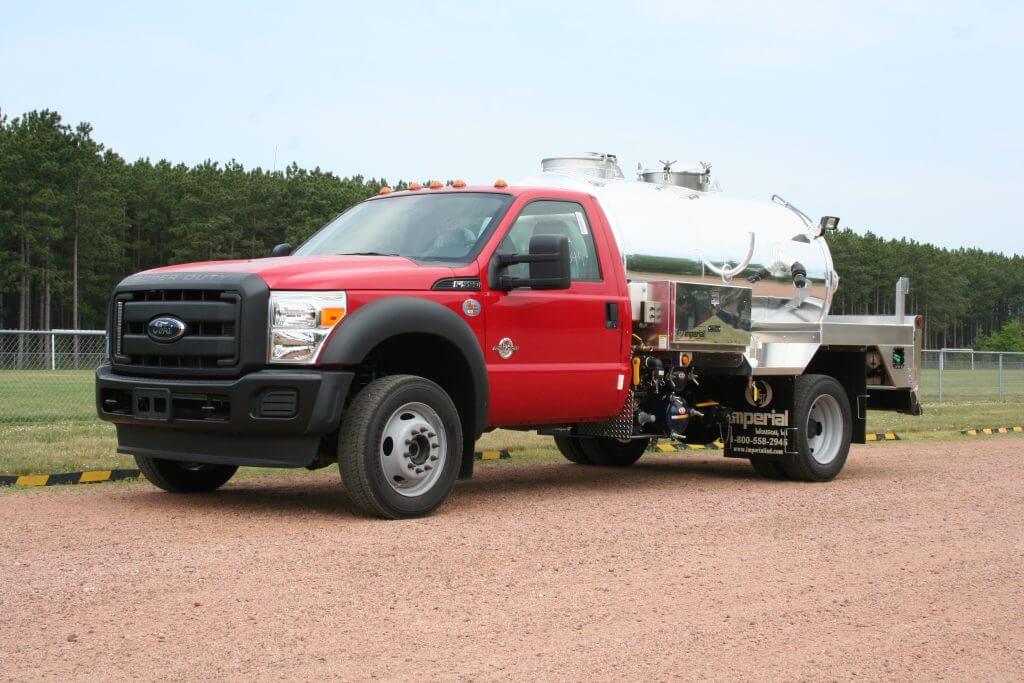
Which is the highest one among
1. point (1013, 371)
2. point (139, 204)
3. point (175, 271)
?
point (139, 204)

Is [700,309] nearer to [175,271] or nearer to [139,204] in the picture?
[175,271]

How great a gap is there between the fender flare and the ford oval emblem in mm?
1007

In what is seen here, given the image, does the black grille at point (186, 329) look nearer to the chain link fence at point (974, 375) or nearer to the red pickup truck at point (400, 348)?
the red pickup truck at point (400, 348)

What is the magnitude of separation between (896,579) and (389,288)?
3.71m

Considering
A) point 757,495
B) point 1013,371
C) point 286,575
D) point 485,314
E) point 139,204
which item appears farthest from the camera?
point 139,204

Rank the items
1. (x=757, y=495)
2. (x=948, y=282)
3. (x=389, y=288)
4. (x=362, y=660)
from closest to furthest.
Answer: (x=362, y=660)
(x=389, y=288)
(x=757, y=495)
(x=948, y=282)

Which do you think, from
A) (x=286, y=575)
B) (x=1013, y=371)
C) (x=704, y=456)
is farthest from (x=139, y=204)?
(x=286, y=575)

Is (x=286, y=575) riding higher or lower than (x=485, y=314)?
lower

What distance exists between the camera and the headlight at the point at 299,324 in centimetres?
830

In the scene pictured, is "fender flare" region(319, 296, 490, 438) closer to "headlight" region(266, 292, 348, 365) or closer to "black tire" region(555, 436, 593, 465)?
"headlight" region(266, 292, 348, 365)

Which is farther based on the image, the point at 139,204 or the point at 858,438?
the point at 139,204

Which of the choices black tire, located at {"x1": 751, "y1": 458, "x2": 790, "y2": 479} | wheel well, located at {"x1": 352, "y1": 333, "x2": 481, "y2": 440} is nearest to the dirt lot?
wheel well, located at {"x1": 352, "y1": 333, "x2": 481, "y2": 440}

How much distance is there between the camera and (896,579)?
7.07 metres

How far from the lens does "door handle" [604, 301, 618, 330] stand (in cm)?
1032
